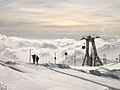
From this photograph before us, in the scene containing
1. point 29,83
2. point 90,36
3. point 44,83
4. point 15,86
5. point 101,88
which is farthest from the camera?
point 90,36

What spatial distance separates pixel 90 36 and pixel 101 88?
251 ft

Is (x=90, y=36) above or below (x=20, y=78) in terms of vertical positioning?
above

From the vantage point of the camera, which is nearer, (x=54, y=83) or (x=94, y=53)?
(x=54, y=83)

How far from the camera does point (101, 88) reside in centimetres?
2003

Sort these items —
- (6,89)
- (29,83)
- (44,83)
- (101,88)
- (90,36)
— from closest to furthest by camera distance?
(6,89)
(29,83)
(44,83)
(101,88)
(90,36)

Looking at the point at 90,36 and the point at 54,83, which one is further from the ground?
the point at 90,36

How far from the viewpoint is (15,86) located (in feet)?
51.7

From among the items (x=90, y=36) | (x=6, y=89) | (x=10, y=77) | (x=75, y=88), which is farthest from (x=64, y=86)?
(x=90, y=36)

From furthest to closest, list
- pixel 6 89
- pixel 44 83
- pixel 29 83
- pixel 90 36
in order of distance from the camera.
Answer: pixel 90 36 → pixel 44 83 → pixel 29 83 → pixel 6 89

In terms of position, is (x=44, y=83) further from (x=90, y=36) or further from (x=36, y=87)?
(x=90, y=36)

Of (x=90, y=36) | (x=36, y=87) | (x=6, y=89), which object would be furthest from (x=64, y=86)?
(x=90, y=36)

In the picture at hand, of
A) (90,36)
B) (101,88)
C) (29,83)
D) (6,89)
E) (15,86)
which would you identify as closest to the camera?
(6,89)

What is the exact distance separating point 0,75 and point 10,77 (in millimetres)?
672

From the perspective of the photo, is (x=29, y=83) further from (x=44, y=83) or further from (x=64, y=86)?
(x=64, y=86)
